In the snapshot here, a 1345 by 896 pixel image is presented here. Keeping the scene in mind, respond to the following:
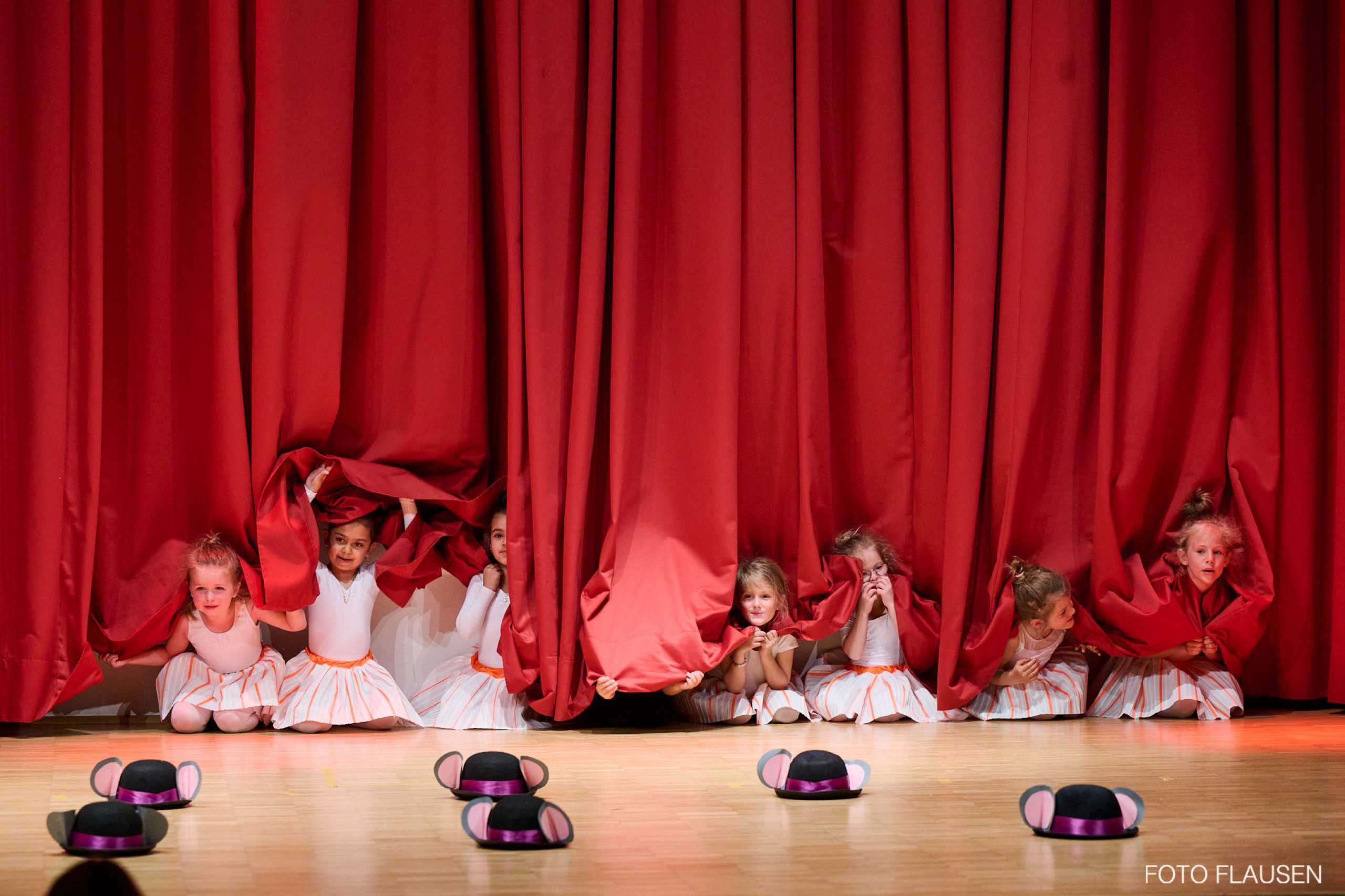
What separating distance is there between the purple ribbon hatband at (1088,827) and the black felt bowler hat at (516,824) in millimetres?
748

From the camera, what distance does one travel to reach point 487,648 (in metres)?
3.75

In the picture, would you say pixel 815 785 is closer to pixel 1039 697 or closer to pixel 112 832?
pixel 112 832

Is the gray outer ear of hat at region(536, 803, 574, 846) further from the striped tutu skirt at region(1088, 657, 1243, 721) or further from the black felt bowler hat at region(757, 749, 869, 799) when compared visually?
the striped tutu skirt at region(1088, 657, 1243, 721)

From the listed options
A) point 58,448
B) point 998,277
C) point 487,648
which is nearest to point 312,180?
point 58,448

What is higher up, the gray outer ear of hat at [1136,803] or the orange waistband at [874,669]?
the gray outer ear of hat at [1136,803]

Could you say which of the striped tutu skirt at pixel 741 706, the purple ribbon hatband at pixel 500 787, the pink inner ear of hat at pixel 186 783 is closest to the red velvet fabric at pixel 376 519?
the striped tutu skirt at pixel 741 706

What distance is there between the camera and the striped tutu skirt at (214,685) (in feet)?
11.4

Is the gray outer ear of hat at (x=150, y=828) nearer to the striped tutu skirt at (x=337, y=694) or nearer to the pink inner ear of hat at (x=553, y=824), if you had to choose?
the pink inner ear of hat at (x=553, y=824)

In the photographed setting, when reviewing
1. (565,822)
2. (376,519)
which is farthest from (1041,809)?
(376,519)

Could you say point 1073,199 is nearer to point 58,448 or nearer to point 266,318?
point 266,318

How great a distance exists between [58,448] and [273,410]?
505mm

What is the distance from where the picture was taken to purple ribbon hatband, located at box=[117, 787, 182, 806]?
7.67 feet

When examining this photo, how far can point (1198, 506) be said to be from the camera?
3.93 metres

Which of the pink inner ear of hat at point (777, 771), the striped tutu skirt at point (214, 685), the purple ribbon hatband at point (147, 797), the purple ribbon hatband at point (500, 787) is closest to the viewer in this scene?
the purple ribbon hatband at point (147, 797)
